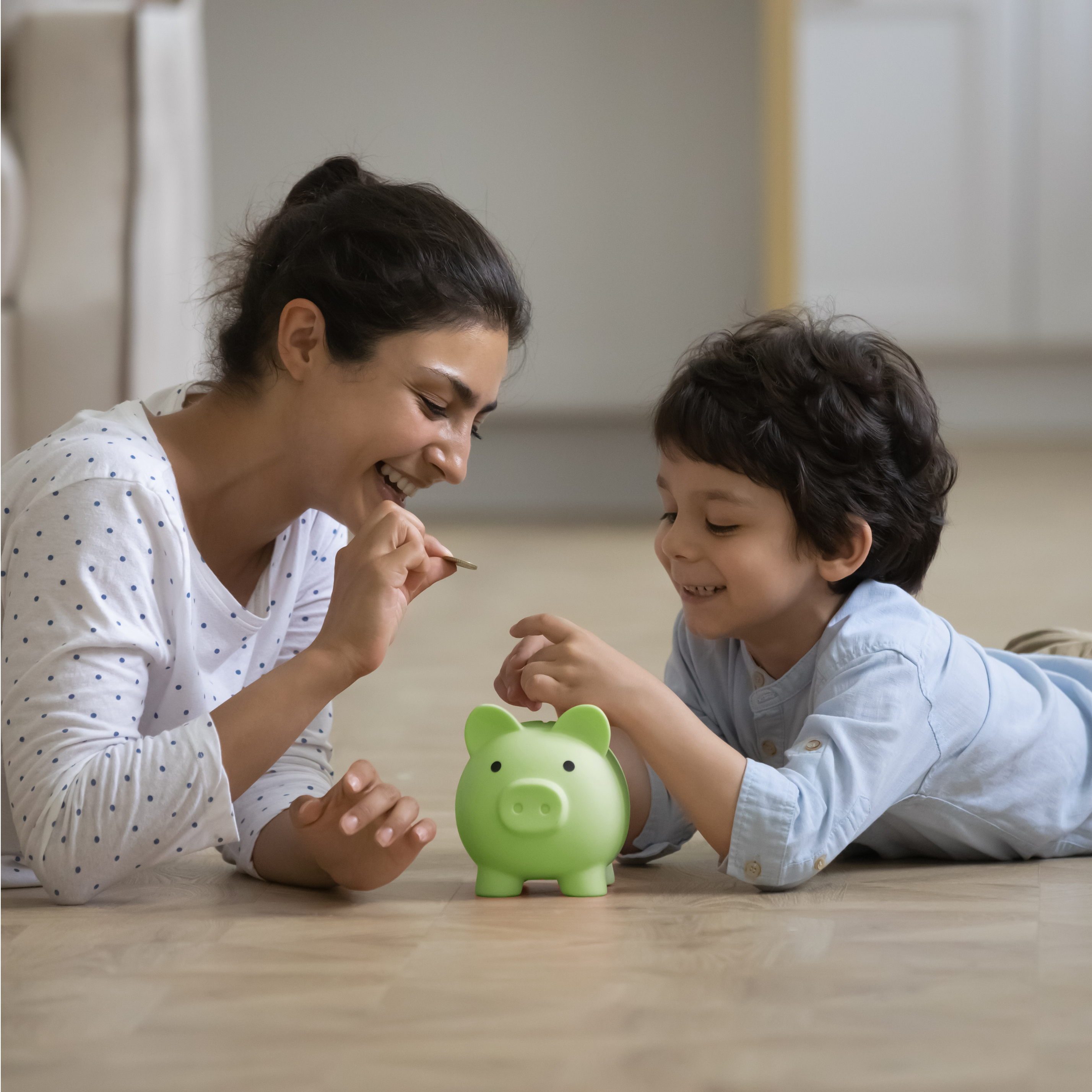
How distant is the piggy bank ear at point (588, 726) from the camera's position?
0.86m

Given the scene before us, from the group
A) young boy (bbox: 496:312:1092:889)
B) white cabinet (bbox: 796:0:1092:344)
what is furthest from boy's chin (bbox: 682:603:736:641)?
white cabinet (bbox: 796:0:1092:344)

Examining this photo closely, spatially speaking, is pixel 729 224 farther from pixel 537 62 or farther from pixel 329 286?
pixel 329 286

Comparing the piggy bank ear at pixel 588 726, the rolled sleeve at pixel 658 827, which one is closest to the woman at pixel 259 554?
the piggy bank ear at pixel 588 726

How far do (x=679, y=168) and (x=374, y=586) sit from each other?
10.3 feet

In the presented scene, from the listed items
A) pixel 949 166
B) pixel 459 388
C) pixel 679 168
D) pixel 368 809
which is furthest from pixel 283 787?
pixel 679 168

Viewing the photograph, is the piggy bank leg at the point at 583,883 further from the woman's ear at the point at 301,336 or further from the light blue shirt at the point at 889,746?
the woman's ear at the point at 301,336

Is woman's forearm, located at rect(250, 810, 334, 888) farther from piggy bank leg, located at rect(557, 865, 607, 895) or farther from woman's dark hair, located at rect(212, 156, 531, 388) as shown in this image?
woman's dark hair, located at rect(212, 156, 531, 388)

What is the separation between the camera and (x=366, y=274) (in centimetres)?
95

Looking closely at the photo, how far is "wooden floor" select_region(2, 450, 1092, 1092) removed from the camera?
0.56 m

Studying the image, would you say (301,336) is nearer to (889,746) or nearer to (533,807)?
(533,807)

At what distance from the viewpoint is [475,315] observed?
3.16 ft

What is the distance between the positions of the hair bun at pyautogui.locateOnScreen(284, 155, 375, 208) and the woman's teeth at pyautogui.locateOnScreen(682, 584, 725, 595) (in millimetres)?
382

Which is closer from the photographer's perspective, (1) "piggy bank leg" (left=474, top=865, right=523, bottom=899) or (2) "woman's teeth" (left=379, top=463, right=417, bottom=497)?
(1) "piggy bank leg" (left=474, top=865, right=523, bottom=899)

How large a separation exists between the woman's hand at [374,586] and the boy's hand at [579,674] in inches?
2.9
